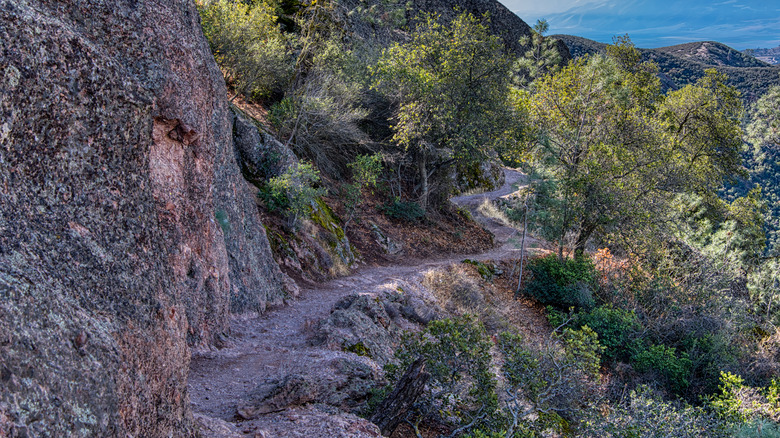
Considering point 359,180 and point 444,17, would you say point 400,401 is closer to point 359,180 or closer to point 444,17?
point 359,180

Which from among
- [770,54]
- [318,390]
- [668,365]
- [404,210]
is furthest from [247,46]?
[770,54]

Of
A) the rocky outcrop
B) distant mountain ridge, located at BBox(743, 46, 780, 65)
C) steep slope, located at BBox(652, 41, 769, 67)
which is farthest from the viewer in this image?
distant mountain ridge, located at BBox(743, 46, 780, 65)

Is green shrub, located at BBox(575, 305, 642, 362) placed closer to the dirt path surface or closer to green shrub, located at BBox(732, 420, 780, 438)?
green shrub, located at BBox(732, 420, 780, 438)

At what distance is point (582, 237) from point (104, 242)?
1677cm

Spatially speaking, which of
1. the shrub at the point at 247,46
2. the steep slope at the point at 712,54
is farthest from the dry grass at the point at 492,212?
the steep slope at the point at 712,54

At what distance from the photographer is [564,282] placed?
50.9 ft

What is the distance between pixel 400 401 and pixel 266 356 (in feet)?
8.02

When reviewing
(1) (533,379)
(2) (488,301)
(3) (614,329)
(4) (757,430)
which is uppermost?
(1) (533,379)

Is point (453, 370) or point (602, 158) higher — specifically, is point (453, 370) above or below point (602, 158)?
below

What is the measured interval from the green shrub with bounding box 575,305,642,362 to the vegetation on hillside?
5cm

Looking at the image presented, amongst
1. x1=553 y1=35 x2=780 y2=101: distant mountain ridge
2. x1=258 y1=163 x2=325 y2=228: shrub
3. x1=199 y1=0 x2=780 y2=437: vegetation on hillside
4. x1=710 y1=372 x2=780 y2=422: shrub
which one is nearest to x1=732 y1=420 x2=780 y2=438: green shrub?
x1=710 y1=372 x2=780 y2=422: shrub

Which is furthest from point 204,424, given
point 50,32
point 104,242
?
point 50,32

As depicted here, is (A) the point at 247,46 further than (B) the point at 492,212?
No

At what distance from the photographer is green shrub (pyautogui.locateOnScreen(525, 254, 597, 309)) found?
1512 centimetres
